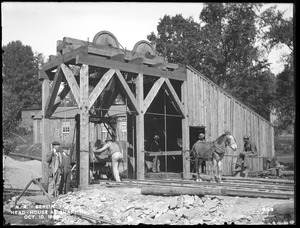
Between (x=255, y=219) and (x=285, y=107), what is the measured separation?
30805 millimetres

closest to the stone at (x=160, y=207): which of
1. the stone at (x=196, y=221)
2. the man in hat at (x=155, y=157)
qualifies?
the stone at (x=196, y=221)

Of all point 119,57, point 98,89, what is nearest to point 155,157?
point 119,57

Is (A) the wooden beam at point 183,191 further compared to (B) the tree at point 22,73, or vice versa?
(B) the tree at point 22,73

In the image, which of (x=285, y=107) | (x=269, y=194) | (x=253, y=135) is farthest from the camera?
(x=285, y=107)

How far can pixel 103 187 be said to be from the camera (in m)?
12.6

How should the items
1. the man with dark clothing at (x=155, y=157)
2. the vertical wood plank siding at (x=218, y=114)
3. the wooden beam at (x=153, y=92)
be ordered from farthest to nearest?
the man with dark clothing at (x=155, y=157), the vertical wood plank siding at (x=218, y=114), the wooden beam at (x=153, y=92)

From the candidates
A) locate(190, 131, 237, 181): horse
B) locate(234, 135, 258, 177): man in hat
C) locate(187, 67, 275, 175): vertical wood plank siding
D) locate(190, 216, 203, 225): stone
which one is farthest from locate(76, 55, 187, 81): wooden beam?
locate(190, 216, 203, 225): stone

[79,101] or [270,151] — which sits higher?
[79,101]

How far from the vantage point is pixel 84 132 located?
13.1 m

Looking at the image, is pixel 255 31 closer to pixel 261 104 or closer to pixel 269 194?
pixel 261 104

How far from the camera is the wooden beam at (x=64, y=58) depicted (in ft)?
44.5

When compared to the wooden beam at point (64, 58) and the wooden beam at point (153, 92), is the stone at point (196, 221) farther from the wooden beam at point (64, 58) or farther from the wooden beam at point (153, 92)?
the wooden beam at point (153, 92)

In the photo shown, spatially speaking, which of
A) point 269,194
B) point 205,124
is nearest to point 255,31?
point 205,124

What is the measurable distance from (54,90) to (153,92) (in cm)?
418
